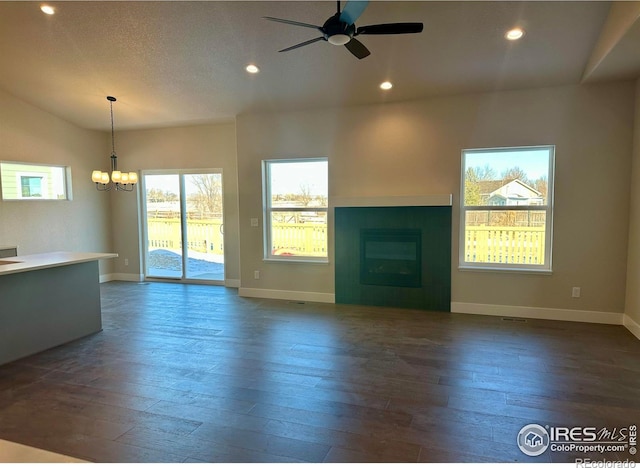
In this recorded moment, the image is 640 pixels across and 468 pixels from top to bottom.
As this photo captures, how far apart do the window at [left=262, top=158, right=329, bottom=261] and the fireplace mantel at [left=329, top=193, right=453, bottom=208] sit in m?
0.40

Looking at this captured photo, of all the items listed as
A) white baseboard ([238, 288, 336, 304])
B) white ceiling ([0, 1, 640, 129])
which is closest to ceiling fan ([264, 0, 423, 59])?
white ceiling ([0, 1, 640, 129])

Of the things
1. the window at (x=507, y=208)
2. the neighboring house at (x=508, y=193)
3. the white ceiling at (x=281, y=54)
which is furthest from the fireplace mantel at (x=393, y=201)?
the white ceiling at (x=281, y=54)

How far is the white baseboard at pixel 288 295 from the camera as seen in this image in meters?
5.78

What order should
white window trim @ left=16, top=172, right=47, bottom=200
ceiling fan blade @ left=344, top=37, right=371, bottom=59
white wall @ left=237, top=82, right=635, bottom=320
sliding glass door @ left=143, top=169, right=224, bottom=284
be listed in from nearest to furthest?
ceiling fan blade @ left=344, top=37, right=371, bottom=59
white wall @ left=237, top=82, right=635, bottom=320
white window trim @ left=16, top=172, right=47, bottom=200
sliding glass door @ left=143, top=169, right=224, bottom=284

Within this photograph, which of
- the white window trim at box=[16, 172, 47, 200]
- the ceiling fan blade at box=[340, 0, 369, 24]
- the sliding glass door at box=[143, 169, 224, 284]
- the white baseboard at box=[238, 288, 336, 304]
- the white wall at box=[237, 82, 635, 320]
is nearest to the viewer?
the ceiling fan blade at box=[340, 0, 369, 24]

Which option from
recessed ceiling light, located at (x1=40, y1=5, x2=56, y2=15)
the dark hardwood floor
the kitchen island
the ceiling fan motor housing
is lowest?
the dark hardwood floor

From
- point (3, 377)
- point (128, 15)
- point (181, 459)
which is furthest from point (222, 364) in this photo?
point (128, 15)

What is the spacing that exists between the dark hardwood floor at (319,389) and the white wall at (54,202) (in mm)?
2834

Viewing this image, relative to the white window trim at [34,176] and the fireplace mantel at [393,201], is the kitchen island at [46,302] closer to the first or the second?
the white window trim at [34,176]

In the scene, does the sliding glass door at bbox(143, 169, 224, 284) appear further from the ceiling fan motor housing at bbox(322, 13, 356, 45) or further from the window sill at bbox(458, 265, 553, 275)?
the ceiling fan motor housing at bbox(322, 13, 356, 45)

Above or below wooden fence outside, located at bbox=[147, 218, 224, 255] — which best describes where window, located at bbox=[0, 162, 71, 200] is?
above

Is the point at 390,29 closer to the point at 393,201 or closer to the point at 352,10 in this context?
the point at 352,10

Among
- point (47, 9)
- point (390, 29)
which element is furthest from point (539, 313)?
point (47, 9)

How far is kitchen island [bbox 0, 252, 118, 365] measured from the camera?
361cm
